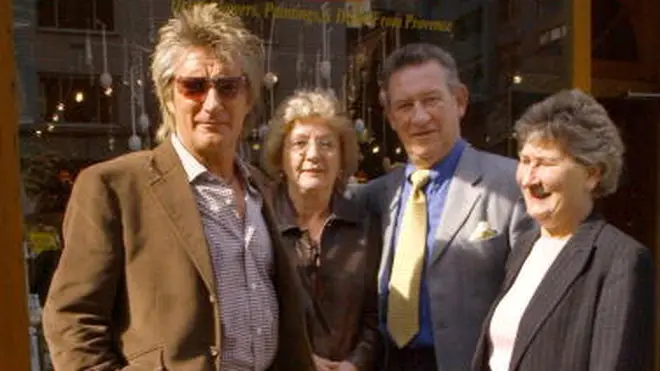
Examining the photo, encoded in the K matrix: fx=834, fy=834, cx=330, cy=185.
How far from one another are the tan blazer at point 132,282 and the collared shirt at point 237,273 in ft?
0.19

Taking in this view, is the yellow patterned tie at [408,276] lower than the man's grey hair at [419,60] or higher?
lower

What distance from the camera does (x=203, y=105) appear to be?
2205 millimetres

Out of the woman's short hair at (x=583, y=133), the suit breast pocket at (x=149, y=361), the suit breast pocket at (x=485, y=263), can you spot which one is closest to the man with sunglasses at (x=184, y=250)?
the suit breast pocket at (x=149, y=361)

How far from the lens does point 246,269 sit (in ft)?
7.35

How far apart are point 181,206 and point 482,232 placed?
1152mm

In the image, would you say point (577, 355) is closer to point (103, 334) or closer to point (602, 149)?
point (602, 149)

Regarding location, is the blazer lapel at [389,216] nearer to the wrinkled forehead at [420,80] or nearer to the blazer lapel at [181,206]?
the wrinkled forehead at [420,80]

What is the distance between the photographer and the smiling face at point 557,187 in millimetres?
2438

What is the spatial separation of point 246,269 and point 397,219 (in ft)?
2.95

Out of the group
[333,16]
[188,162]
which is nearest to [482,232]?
[188,162]

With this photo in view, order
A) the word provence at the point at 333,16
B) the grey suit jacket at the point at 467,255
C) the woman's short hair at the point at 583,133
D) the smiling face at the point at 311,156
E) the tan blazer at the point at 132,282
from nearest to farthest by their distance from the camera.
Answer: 1. the tan blazer at the point at 132,282
2. the woman's short hair at the point at 583,133
3. the grey suit jacket at the point at 467,255
4. the smiling face at the point at 311,156
5. the word provence at the point at 333,16

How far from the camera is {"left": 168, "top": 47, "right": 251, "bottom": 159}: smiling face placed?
7.28 ft

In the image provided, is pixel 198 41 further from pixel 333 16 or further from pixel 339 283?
pixel 333 16

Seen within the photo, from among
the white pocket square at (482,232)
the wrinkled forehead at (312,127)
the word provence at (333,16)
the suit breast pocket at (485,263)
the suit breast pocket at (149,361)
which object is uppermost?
the word provence at (333,16)
